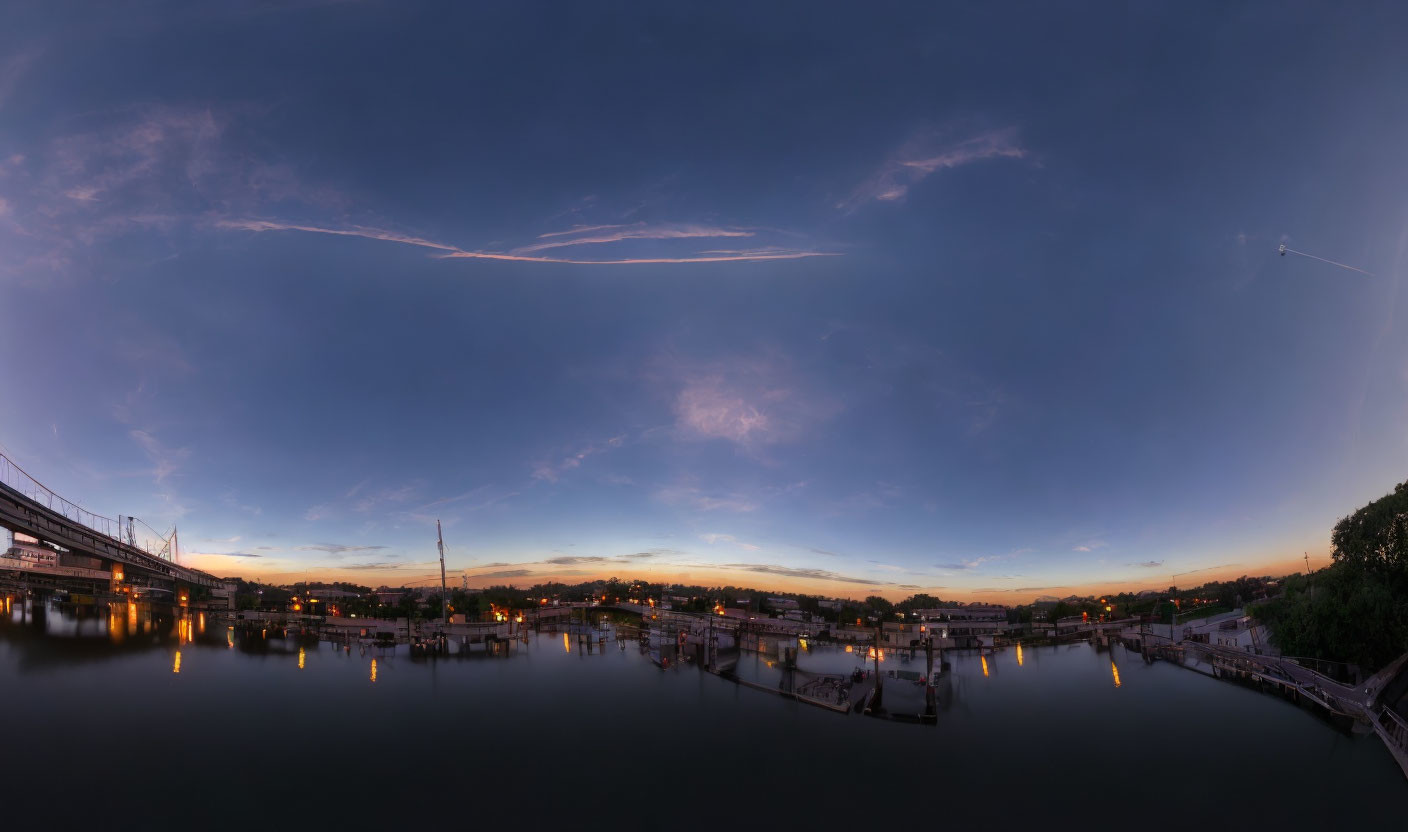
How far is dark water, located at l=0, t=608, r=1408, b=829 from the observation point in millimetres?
22797

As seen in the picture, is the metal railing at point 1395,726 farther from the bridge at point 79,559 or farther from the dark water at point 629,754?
the bridge at point 79,559

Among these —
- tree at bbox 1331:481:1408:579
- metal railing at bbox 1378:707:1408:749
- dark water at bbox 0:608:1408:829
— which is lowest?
dark water at bbox 0:608:1408:829

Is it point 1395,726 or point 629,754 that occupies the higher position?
point 1395,726

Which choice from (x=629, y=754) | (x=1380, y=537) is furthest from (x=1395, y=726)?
(x=629, y=754)

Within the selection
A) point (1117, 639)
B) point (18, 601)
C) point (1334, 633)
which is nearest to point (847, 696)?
point (1334, 633)

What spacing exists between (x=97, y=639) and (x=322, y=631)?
18305mm

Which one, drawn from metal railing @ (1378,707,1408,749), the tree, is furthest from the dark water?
the tree

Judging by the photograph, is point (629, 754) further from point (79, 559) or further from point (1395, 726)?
point (79, 559)

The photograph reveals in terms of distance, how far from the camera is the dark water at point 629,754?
22797 mm

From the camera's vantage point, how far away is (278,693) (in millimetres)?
40219

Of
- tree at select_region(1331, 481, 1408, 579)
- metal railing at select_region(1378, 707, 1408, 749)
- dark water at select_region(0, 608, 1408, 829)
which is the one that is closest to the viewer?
metal railing at select_region(1378, 707, 1408, 749)

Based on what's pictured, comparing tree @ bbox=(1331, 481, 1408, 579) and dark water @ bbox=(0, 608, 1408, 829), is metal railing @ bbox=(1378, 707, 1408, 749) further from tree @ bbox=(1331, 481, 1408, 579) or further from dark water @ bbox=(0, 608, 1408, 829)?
tree @ bbox=(1331, 481, 1408, 579)

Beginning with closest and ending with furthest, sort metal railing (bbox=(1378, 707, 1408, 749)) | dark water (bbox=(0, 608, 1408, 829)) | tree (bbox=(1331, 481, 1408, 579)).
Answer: metal railing (bbox=(1378, 707, 1408, 749))
dark water (bbox=(0, 608, 1408, 829))
tree (bbox=(1331, 481, 1408, 579))

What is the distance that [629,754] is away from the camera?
3028 centimetres
